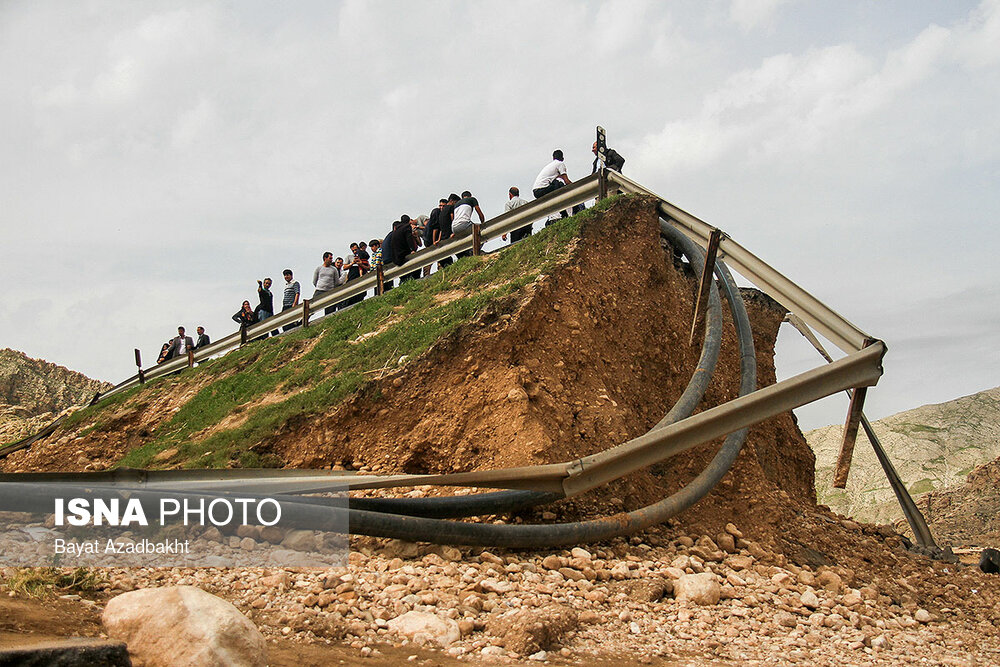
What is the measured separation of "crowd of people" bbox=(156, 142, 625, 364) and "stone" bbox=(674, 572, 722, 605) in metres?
6.51

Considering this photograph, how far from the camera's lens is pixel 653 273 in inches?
439

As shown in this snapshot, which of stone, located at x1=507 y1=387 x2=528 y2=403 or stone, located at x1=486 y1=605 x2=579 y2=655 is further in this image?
stone, located at x1=507 y1=387 x2=528 y2=403

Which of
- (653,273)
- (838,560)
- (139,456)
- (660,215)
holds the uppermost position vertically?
(660,215)

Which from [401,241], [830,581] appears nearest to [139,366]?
[401,241]

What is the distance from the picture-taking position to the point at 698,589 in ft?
21.5

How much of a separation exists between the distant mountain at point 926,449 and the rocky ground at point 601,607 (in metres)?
21.5

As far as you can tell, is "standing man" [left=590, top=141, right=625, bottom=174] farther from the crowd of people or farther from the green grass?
the green grass

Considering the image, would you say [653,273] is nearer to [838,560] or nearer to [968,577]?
[838,560]

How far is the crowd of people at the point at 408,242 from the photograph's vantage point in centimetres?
1348

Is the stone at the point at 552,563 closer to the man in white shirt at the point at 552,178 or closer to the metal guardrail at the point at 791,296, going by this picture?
the metal guardrail at the point at 791,296

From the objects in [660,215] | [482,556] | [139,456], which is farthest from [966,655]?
[139,456]

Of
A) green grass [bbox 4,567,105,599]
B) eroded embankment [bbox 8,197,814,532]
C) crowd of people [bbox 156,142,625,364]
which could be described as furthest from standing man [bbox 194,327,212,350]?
green grass [bbox 4,567,105,599]

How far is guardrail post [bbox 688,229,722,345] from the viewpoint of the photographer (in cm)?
916

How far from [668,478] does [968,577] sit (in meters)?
3.63
